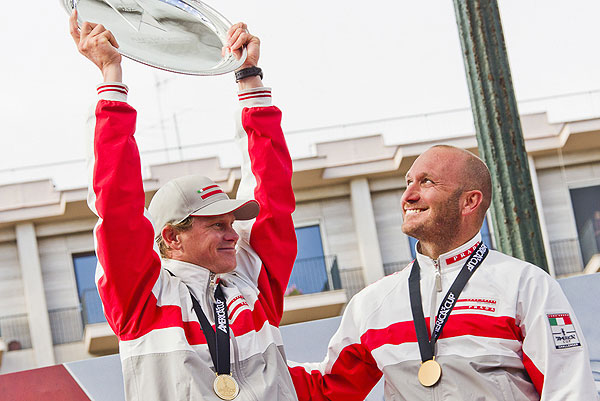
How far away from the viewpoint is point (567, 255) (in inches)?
676

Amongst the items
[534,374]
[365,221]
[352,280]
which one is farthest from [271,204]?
[352,280]

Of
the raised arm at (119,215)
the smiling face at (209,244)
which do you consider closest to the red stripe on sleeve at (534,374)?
the smiling face at (209,244)

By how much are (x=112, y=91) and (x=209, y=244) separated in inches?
19.2

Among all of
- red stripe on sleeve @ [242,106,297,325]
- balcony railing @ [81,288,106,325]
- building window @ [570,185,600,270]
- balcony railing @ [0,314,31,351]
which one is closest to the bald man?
red stripe on sleeve @ [242,106,297,325]

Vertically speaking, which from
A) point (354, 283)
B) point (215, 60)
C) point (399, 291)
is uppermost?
point (215, 60)

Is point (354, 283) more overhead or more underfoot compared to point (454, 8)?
more underfoot

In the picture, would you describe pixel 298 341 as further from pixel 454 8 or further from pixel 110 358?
pixel 454 8

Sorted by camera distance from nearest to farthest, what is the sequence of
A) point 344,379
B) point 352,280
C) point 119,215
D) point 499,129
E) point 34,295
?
point 119,215 < point 344,379 < point 499,129 < point 34,295 < point 352,280

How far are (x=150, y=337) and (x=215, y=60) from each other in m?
0.89

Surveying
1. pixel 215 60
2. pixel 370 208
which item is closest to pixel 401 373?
pixel 215 60

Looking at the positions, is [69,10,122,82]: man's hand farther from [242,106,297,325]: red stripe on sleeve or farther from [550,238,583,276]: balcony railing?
[550,238,583,276]: balcony railing

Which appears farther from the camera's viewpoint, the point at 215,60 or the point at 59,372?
the point at 59,372

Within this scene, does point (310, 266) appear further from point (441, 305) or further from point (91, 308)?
point (441, 305)

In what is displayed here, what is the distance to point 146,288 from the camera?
2336mm
